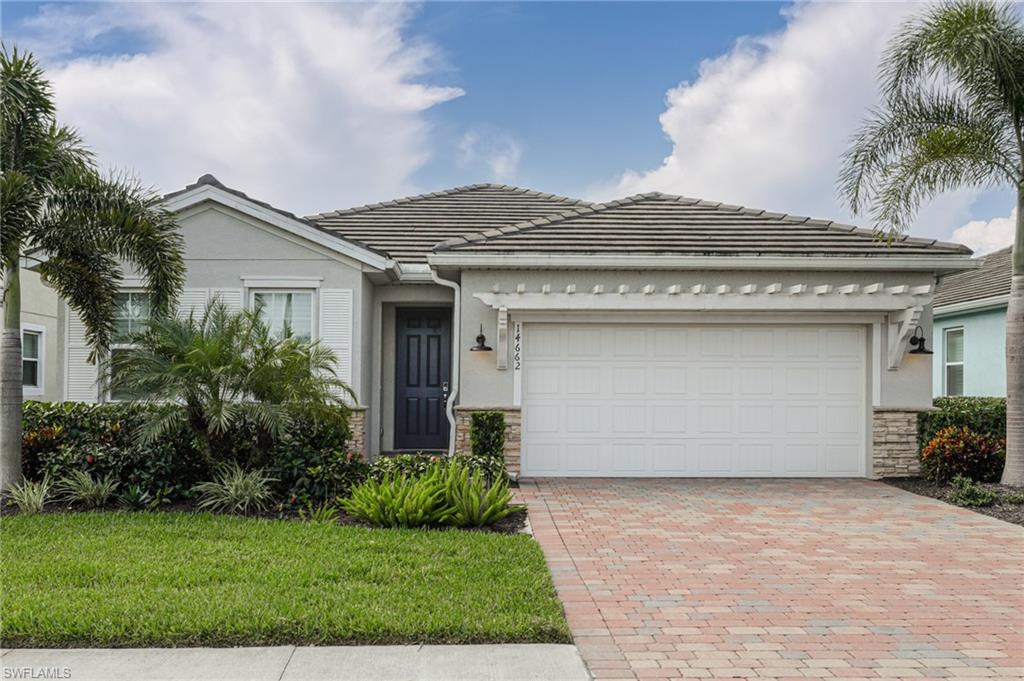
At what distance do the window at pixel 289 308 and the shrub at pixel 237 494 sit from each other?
3.74 metres

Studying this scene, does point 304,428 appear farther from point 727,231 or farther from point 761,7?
point 761,7

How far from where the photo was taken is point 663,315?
10727 mm

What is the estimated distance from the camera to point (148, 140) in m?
12.2

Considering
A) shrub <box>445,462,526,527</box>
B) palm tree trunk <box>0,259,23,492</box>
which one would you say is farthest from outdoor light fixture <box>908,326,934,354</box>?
palm tree trunk <box>0,259,23,492</box>

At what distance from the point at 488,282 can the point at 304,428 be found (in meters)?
3.61

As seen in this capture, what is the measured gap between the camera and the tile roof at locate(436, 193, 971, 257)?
34.6 feet

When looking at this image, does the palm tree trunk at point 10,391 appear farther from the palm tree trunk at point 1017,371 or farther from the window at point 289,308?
the palm tree trunk at point 1017,371

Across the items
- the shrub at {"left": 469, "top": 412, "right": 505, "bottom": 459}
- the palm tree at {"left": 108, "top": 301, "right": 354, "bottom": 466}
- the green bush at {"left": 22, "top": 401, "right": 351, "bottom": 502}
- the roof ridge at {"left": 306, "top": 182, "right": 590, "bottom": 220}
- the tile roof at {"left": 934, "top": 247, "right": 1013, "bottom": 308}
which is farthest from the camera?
the roof ridge at {"left": 306, "top": 182, "right": 590, "bottom": 220}

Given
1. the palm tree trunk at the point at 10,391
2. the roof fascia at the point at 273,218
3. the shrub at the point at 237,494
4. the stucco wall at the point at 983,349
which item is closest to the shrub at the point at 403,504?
the shrub at the point at 237,494

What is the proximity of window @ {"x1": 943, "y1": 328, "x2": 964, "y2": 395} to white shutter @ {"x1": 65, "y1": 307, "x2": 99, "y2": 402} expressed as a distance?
675 inches

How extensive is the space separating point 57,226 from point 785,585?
8.20 metres

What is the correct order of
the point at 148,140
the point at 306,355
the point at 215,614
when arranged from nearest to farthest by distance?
the point at 215,614, the point at 306,355, the point at 148,140

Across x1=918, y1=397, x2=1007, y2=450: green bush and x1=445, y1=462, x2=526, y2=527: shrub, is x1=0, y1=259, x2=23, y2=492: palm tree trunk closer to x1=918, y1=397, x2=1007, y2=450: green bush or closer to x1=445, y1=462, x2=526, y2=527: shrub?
x1=445, y1=462, x2=526, y2=527: shrub


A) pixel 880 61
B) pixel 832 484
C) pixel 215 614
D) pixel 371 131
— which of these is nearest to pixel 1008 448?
pixel 832 484
